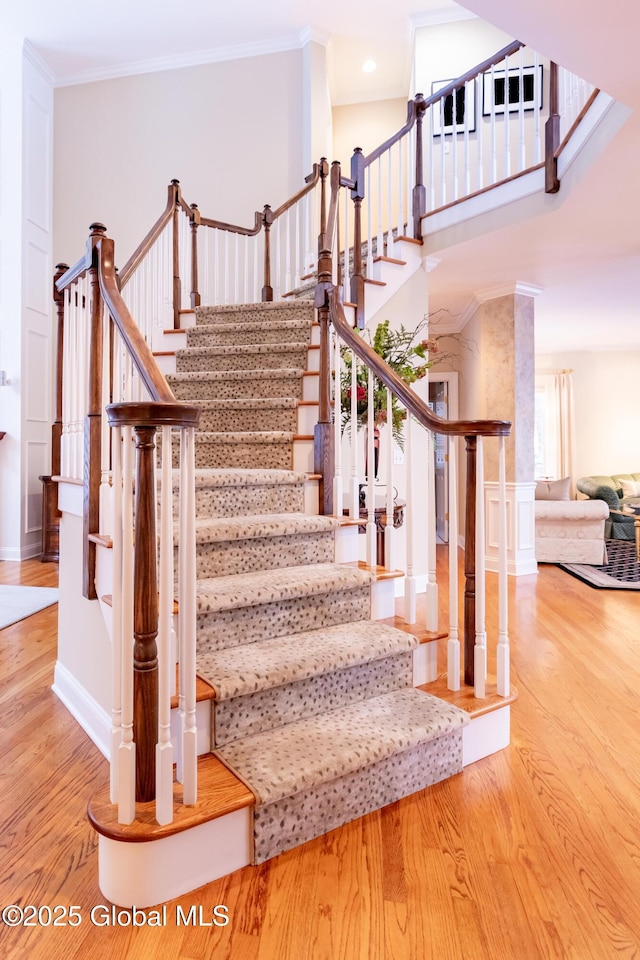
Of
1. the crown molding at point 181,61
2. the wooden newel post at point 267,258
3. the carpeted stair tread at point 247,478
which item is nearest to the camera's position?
the carpeted stair tread at point 247,478

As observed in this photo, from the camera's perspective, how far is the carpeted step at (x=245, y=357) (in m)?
3.57

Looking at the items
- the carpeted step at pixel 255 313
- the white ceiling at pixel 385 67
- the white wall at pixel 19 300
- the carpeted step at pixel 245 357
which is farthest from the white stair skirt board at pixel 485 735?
the white wall at pixel 19 300

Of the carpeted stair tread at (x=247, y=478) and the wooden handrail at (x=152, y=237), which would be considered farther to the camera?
the wooden handrail at (x=152, y=237)

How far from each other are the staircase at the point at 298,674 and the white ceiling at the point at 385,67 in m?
2.53

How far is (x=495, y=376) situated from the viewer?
5.40 m

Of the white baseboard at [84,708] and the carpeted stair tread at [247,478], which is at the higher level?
the carpeted stair tread at [247,478]

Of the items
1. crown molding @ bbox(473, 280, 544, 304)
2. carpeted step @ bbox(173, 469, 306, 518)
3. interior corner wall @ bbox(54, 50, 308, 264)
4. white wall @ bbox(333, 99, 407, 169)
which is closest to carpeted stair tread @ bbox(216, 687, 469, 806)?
carpeted step @ bbox(173, 469, 306, 518)

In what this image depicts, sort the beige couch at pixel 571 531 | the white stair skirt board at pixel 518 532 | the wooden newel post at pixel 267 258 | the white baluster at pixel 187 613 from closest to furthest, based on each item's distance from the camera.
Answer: the white baluster at pixel 187 613 → the wooden newel post at pixel 267 258 → the white stair skirt board at pixel 518 532 → the beige couch at pixel 571 531

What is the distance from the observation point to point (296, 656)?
1751 mm

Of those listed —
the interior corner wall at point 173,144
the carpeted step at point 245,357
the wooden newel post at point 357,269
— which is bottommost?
the carpeted step at point 245,357

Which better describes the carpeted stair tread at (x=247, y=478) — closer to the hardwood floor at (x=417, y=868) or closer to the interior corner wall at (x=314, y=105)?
the hardwood floor at (x=417, y=868)

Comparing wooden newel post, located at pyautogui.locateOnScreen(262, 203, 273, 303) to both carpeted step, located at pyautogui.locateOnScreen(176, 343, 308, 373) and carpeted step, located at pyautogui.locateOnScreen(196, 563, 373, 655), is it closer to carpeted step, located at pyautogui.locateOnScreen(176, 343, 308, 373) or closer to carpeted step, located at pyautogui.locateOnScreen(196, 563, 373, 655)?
carpeted step, located at pyautogui.locateOnScreen(176, 343, 308, 373)

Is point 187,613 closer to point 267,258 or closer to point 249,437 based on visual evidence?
point 249,437

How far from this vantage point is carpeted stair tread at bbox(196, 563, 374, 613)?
1800 millimetres
